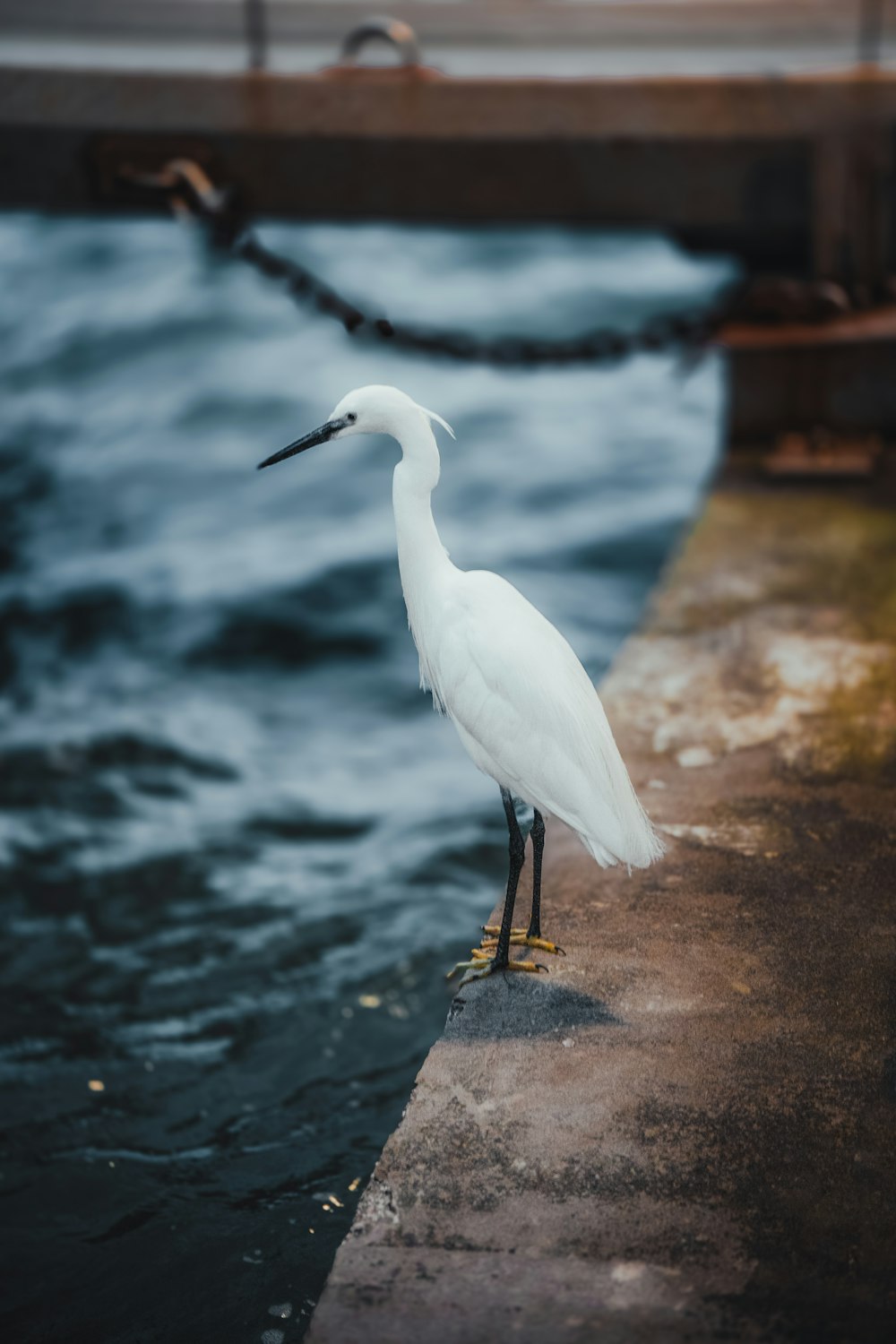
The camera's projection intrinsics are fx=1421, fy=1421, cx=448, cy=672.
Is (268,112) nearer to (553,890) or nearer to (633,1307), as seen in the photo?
(553,890)

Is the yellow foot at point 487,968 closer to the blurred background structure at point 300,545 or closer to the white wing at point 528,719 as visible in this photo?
the white wing at point 528,719

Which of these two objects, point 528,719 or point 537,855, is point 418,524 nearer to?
point 528,719

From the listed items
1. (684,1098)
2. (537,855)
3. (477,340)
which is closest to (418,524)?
(537,855)

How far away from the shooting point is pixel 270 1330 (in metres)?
3.31

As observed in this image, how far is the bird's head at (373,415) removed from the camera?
133 inches

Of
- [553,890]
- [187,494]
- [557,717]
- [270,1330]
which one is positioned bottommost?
[187,494]

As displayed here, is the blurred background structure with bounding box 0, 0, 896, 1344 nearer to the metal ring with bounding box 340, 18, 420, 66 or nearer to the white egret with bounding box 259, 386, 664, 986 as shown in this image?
the metal ring with bounding box 340, 18, 420, 66

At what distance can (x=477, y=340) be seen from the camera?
24.1 ft

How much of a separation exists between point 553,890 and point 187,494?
8.35 meters

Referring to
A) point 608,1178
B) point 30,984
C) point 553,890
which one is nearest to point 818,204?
point 553,890

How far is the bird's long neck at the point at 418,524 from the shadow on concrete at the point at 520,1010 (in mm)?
879

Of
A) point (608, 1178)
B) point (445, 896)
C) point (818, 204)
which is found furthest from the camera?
point (818, 204)

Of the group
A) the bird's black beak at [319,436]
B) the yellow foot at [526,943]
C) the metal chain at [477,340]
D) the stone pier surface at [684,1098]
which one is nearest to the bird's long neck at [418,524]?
the bird's black beak at [319,436]

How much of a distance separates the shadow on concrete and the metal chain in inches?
85.8
